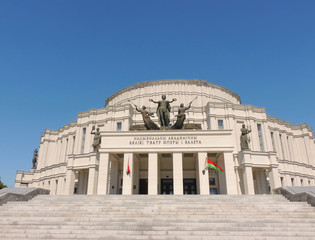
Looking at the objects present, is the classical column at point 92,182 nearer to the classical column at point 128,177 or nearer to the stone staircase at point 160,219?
the classical column at point 128,177

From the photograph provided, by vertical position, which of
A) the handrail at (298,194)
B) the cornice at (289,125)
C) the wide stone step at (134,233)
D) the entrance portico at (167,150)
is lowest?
the wide stone step at (134,233)

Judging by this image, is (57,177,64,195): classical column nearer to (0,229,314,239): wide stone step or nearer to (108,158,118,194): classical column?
(108,158,118,194): classical column

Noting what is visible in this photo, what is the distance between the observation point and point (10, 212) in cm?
1313

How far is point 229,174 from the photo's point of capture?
71.6 ft

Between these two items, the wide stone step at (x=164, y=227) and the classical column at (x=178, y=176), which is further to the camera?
the classical column at (x=178, y=176)

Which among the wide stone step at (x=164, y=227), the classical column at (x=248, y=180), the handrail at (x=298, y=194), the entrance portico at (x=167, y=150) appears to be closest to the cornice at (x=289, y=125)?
the classical column at (x=248, y=180)

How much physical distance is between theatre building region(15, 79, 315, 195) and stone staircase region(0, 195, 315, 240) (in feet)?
23.9

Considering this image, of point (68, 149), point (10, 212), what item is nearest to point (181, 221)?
point (10, 212)

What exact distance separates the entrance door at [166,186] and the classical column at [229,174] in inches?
347

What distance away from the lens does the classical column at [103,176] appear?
22325 mm

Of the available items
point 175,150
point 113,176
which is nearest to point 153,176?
point 175,150

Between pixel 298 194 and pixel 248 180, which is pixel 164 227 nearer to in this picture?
pixel 298 194

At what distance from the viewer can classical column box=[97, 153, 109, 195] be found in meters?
22.3

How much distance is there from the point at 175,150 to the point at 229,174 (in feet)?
17.8
